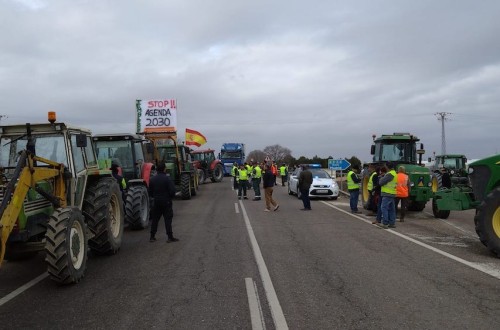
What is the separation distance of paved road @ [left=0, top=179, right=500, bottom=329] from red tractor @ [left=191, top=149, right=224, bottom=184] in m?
22.8

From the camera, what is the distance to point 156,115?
24531mm

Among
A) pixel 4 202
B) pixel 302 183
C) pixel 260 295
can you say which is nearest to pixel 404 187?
pixel 302 183

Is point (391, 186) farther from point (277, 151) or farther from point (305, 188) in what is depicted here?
point (277, 151)

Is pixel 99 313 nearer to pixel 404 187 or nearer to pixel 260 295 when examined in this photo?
pixel 260 295

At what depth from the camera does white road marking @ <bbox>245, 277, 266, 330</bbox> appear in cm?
474

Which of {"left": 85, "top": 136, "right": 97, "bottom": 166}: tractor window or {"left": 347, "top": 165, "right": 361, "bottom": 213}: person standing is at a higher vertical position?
{"left": 85, "top": 136, "right": 97, "bottom": 166}: tractor window

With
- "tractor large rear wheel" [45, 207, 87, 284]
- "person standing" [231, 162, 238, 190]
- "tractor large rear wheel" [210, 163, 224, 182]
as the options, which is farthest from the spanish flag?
"tractor large rear wheel" [45, 207, 87, 284]

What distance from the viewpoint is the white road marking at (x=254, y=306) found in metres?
4.74

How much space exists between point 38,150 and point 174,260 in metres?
2.96

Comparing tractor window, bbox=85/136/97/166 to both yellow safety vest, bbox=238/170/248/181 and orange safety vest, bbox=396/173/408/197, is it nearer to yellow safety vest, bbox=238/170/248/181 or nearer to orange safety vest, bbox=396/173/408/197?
orange safety vest, bbox=396/173/408/197

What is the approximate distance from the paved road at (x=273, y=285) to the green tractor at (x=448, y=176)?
137 cm

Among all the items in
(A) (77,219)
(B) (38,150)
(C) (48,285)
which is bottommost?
(C) (48,285)

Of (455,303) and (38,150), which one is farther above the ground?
(38,150)

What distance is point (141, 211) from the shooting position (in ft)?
38.3
